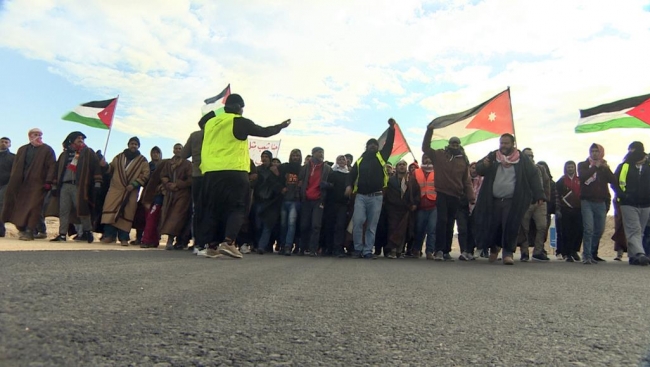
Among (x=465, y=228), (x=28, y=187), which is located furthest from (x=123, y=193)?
(x=465, y=228)

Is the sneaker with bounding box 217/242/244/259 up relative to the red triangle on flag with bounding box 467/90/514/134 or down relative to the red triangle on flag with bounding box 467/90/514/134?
down

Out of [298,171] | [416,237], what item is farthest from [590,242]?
[298,171]

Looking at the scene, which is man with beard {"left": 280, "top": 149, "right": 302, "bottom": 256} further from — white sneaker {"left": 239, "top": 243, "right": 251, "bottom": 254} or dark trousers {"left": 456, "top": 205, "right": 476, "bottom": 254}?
dark trousers {"left": 456, "top": 205, "right": 476, "bottom": 254}

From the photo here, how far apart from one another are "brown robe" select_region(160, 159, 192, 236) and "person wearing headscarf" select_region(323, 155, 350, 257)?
2524mm

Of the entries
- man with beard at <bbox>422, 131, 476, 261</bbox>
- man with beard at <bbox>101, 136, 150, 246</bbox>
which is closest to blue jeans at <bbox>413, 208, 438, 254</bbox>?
man with beard at <bbox>422, 131, 476, 261</bbox>

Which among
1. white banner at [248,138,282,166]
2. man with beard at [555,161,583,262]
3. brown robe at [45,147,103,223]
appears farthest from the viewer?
white banner at [248,138,282,166]

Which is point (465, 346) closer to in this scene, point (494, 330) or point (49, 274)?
point (494, 330)

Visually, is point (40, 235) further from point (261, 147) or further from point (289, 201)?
point (261, 147)

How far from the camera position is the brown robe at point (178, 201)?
866cm

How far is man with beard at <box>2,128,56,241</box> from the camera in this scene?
8812 millimetres

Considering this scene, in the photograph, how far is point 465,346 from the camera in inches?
73.6

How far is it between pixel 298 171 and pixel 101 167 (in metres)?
3.77

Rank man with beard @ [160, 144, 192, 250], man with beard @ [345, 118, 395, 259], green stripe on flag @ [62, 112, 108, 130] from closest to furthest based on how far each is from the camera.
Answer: man with beard @ [345, 118, 395, 259] < man with beard @ [160, 144, 192, 250] < green stripe on flag @ [62, 112, 108, 130]

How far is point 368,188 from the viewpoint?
8.52m
